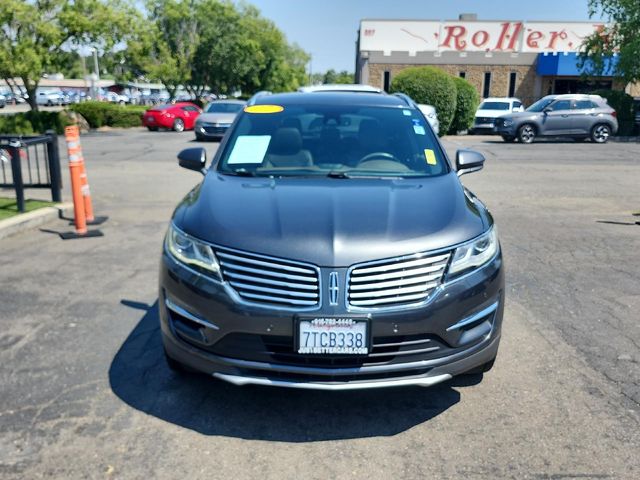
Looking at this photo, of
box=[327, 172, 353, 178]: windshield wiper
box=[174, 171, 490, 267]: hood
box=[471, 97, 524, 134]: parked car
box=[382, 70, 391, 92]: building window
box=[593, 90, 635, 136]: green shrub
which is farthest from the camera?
box=[382, 70, 391, 92]: building window

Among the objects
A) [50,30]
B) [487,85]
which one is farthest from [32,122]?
[487,85]

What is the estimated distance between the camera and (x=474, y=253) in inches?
128

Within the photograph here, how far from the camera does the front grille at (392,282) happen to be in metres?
2.97

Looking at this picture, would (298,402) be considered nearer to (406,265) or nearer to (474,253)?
(406,265)

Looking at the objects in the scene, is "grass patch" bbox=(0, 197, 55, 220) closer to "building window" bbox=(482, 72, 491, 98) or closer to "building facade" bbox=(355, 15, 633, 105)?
"building facade" bbox=(355, 15, 633, 105)

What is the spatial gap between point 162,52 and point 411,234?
42178mm

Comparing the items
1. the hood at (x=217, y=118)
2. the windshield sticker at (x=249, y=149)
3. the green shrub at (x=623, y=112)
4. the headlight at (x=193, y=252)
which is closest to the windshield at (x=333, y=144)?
the windshield sticker at (x=249, y=149)

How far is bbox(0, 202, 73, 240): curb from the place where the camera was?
730 centimetres

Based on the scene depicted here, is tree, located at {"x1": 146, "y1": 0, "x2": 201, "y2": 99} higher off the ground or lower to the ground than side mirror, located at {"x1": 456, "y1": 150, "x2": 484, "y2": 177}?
higher

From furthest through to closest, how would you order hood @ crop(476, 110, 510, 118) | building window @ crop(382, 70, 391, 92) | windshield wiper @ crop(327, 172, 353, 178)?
1. building window @ crop(382, 70, 391, 92)
2. hood @ crop(476, 110, 510, 118)
3. windshield wiper @ crop(327, 172, 353, 178)

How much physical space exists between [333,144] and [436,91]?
22.8 metres

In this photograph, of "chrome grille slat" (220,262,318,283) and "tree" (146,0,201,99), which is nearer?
"chrome grille slat" (220,262,318,283)

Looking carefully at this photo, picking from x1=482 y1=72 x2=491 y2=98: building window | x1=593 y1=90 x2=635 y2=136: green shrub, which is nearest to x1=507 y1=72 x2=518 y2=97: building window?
x1=482 y1=72 x2=491 y2=98: building window

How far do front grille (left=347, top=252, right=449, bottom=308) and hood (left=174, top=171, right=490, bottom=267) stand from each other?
0.05m
